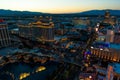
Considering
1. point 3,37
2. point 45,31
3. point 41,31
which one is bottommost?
point 3,37

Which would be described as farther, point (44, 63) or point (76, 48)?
point (76, 48)

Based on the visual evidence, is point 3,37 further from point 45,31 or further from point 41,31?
point 45,31

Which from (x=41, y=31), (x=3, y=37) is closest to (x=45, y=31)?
(x=41, y=31)

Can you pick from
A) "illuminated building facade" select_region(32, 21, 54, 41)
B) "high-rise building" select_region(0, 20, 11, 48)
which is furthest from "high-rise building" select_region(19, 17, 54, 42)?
"high-rise building" select_region(0, 20, 11, 48)

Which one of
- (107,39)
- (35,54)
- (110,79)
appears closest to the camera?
(110,79)

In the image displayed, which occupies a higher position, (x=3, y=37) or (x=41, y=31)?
(x=41, y=31)

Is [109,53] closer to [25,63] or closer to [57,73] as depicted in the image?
[57,73]

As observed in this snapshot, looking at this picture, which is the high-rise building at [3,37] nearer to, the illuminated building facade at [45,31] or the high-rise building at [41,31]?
the high-rise building at [41,31]

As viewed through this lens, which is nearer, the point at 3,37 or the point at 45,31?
the point at 3,37

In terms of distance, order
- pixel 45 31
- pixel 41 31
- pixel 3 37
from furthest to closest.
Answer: pixel 41 31, pixel 45 31, pixel 3 37

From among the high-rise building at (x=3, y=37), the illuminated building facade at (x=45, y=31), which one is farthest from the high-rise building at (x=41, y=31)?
the high-rise building at (x=3, y=37)

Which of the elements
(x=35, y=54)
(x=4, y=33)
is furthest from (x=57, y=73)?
(x=4, y=33)
